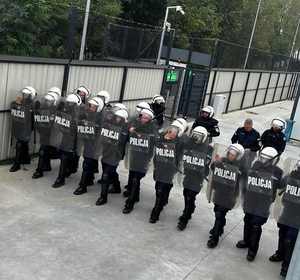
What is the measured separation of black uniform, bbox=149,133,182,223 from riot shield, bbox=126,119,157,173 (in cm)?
23

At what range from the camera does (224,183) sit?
773cm

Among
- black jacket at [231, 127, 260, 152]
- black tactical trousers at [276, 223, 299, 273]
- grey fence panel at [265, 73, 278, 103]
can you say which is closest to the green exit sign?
black jacket at [231, 127, 260, 152]

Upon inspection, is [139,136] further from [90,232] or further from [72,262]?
[72,262]

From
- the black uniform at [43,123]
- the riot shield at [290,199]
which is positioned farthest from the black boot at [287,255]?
the black uniform at [43,123]

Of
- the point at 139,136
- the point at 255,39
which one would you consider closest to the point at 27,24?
the point at 139,136

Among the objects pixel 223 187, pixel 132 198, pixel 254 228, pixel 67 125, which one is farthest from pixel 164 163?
pixel 67 125

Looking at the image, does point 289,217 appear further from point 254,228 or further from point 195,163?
point 195,163

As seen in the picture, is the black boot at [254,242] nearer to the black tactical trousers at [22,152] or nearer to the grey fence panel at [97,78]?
the black tactical trousers at [22,152]

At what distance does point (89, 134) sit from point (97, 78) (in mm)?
3375

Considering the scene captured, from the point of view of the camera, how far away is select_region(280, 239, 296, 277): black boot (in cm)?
725

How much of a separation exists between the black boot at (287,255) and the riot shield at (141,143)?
2.77m

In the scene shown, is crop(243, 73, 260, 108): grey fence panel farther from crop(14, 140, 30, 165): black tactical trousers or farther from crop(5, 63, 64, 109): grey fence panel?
crop(14, 140, 30, 165): black tactical trousers

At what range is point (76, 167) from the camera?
1025 cm

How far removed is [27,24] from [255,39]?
115ft
